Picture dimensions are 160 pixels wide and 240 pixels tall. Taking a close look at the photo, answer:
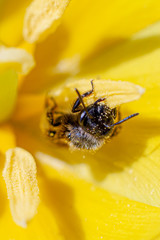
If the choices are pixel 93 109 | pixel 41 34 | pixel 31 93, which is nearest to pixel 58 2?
pixel 41 34

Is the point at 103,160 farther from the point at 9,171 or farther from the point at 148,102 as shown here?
the point at 9,171

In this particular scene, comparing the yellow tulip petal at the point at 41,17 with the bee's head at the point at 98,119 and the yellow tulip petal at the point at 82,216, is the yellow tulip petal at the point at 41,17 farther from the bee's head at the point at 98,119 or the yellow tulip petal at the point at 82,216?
the yellow tulip petal at the point at 82,216

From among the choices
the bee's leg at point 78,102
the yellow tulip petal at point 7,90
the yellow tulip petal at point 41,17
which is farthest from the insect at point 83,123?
the yellow tulip petal at point 41,17

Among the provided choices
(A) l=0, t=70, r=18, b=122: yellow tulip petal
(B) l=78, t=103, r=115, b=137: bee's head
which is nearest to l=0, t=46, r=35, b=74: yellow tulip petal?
(A) l=0, t=70, r=18, b=122: yellow tulip petal

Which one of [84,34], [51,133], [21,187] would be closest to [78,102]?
[51,133]

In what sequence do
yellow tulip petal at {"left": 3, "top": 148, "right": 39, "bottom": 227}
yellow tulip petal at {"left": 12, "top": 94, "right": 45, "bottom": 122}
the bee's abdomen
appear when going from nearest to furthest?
yellow tulip petal at {"left": 3, "top": 148, "right": 39, "bottom": 227}
the bee's abdomen
yellow tulip petal at {"left": 12, "top": 94, "right": 45, "bottom": 122}

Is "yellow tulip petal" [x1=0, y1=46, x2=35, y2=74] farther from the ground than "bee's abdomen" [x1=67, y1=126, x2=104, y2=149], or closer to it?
farther from the ground

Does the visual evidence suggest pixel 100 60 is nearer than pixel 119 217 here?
No

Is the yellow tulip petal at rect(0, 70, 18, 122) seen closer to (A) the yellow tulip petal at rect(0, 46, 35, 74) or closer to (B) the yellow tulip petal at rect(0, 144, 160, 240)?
(A) the yellow tulip petal at rect(0, 46, 35, 74)
